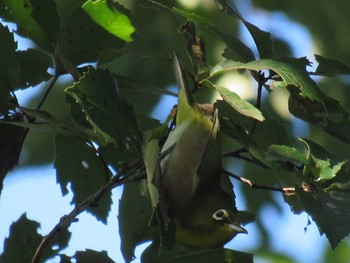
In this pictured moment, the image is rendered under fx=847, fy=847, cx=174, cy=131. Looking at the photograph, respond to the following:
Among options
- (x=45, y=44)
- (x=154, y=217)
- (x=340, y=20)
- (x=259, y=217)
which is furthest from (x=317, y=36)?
(x=154, y=217)

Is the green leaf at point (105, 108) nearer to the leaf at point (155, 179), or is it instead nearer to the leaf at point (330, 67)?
the leaf at point (155, 179)

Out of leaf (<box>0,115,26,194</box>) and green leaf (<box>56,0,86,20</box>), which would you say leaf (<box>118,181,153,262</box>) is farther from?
green leaf (<box>56,0,86,20</box>)

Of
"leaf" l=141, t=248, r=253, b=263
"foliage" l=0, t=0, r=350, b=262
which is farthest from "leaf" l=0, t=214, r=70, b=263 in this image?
"leaf" l=141, t=248, r=253, b=263

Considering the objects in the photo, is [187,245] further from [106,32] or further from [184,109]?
[106,32]

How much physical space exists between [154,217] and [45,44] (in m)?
0.43

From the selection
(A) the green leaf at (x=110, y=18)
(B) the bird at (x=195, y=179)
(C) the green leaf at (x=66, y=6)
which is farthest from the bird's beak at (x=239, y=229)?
(C) the green leaf at (x=66, y=6)

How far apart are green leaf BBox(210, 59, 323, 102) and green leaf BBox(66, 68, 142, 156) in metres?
0.19

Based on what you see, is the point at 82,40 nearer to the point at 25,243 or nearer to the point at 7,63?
the point at 7,63

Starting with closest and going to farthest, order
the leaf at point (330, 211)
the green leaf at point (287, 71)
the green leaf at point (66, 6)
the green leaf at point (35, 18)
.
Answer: the leaf at point (330, 211) → the green leaf at point (287, 71) → the green leaf at point (35, 18) → the green leaf at point (66, 6)

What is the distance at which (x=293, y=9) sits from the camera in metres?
2.57

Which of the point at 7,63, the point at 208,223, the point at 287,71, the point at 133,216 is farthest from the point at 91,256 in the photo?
the point at 287,71

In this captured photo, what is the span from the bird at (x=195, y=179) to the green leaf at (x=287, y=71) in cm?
9

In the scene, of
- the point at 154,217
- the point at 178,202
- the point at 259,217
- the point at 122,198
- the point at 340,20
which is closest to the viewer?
the point at 154,217

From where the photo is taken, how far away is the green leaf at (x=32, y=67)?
165cm
